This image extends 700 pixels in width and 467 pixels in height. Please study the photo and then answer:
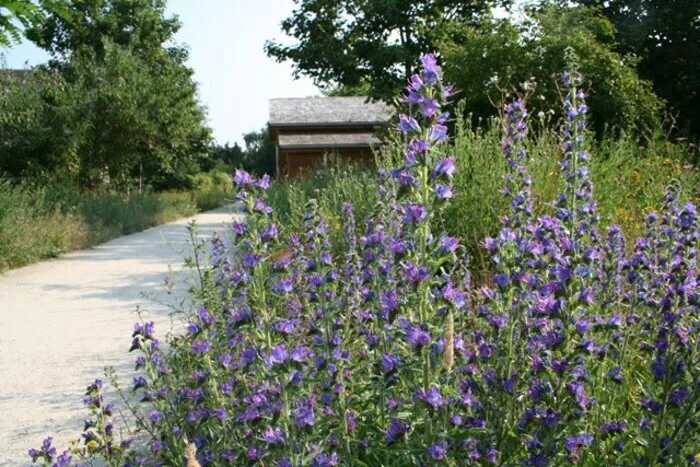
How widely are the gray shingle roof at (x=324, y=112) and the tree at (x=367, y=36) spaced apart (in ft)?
27.9

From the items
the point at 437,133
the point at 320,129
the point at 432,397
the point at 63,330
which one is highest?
the point at 320,129

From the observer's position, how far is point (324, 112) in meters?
34.6

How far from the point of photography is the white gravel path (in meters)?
4.22

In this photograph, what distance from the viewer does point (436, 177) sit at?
201 cm

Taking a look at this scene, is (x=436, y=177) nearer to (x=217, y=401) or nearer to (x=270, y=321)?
(x=270, y=321)

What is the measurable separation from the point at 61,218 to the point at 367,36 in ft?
44.4

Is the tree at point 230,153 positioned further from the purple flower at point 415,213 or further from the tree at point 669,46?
the purple flower at point 415,213

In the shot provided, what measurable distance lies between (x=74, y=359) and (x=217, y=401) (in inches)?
129

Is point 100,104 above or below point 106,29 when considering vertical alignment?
below

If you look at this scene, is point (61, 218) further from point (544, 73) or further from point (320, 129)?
point (320, 129)

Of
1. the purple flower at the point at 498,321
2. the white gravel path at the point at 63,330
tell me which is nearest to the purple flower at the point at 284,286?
the purple flower at the point at 498,321

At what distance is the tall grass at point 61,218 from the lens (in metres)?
10.9

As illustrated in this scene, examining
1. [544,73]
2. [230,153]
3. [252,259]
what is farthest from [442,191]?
[230,153]

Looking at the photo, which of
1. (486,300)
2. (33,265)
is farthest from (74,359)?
(33,265)
